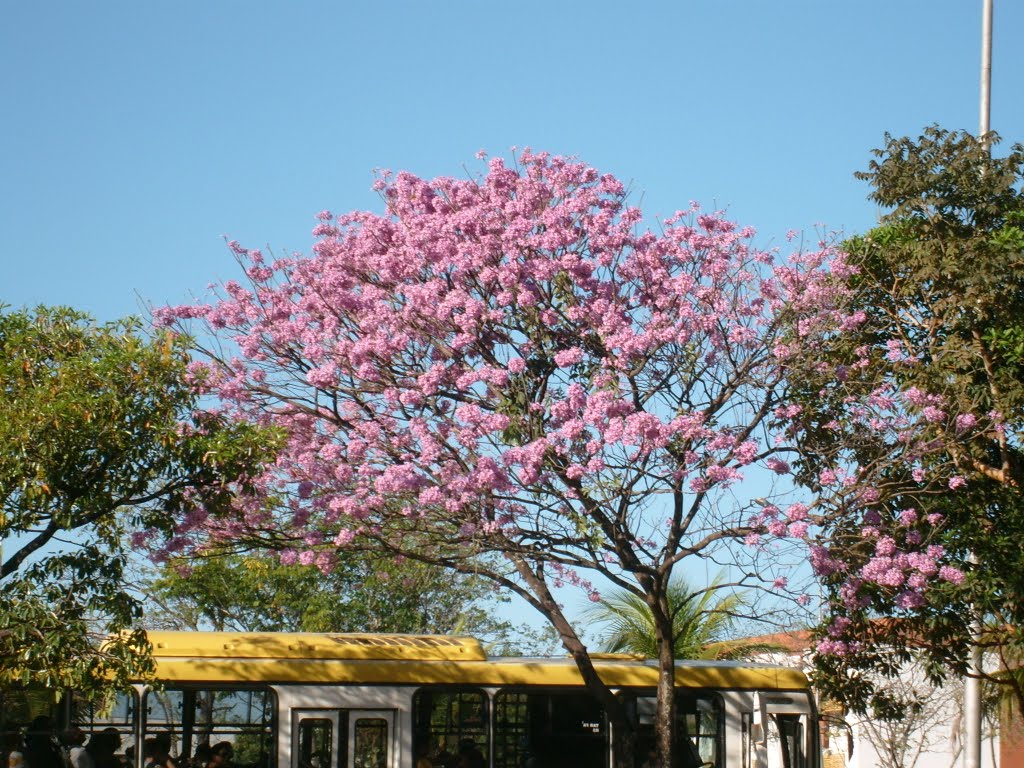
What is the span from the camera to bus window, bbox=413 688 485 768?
15.7 meters

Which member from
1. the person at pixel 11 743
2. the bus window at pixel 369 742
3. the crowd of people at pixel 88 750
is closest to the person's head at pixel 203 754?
the crowd of people at pixel 88 750

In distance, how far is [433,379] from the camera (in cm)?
1627

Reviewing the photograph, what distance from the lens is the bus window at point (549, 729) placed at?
52.0 feet

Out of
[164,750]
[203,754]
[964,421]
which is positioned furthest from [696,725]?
[164,750]

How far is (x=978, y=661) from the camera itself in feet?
56.9

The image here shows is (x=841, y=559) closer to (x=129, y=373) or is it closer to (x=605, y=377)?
(x=605, y=377)

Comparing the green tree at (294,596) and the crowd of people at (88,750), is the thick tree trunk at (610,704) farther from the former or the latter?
the green tree at (294,596)

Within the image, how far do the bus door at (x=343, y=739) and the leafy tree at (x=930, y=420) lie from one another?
5161 millimetres

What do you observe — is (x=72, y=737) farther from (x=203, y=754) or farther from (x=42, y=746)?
(x=203, y=754)

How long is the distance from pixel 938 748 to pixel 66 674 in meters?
28.9

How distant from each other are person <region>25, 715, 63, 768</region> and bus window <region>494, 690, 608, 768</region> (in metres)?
4.70

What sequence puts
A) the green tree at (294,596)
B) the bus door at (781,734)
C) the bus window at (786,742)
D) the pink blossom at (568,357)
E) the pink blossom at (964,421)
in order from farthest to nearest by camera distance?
the green tree at (294,596), the bus window at (786,742), the bus door at (781,734), the pink blossom at (568,357), the pink blossom at (964,421)

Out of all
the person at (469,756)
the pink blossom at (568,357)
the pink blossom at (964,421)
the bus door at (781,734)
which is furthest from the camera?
the bus door at (781,734)

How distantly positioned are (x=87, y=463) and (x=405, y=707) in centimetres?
468
